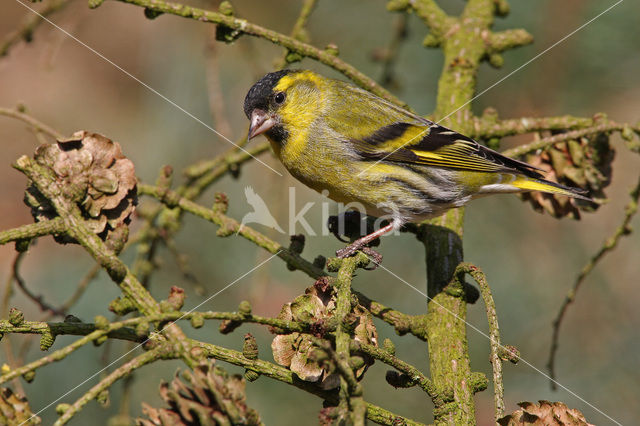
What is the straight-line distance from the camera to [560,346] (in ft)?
10.1

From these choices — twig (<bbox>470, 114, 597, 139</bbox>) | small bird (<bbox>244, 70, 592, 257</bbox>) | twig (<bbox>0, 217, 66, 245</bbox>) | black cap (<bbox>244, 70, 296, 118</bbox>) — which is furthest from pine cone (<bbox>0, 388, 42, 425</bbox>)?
twig (<bbox>470, 114, 597, 139</bbox>)

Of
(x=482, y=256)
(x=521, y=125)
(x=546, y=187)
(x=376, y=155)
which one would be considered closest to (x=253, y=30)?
(x=376, y=155)

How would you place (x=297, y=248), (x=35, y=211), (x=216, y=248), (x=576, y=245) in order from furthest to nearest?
(x=216, y=248) < (x=576, y=245) < (x=297, y=248) < (x=35, y=211)

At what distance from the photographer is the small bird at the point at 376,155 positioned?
2.74 meters

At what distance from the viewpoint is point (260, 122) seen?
2891mm

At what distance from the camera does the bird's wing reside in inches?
108

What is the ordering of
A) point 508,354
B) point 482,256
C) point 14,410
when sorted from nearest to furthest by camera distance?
point 14,410 → point 508,354 → point 482,256

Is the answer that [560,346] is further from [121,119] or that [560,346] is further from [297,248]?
[121,119]

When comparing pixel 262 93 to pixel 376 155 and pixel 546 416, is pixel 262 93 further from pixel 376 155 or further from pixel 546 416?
pixel 546 416

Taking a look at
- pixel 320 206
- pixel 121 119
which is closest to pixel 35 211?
pixel 320 206

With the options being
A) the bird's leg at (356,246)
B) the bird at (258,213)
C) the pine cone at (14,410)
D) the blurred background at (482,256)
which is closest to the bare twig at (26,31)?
the blurred background at (482,256)

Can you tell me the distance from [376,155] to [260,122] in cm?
54

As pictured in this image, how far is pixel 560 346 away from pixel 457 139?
119cm

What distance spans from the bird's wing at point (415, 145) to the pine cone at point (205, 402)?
1697mm
